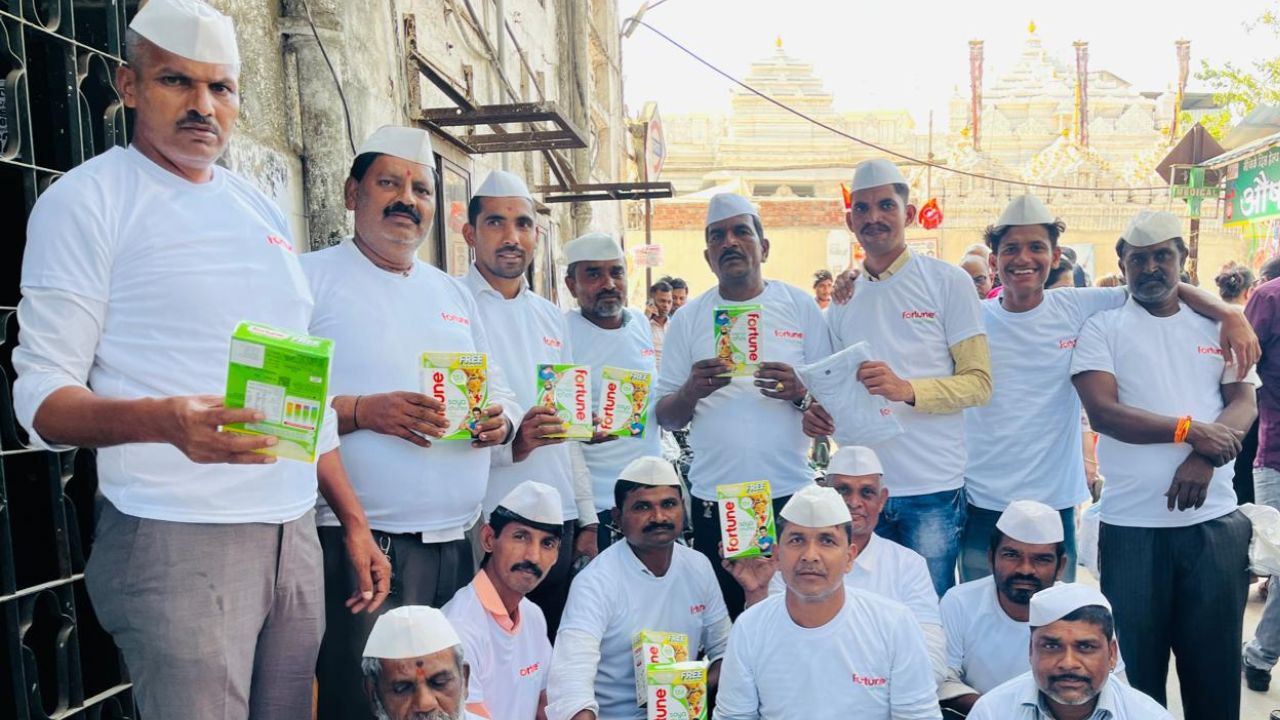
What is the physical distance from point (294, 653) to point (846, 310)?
2.82m

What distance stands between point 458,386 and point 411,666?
88 centimetres

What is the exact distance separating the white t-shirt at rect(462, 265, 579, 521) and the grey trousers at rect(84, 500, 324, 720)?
1640 mm

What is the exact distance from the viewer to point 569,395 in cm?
391

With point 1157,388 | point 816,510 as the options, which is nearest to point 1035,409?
point 1157,388

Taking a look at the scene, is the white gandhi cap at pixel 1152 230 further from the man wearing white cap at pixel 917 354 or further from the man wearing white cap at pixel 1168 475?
the man wearing white cap at pixel 917 354

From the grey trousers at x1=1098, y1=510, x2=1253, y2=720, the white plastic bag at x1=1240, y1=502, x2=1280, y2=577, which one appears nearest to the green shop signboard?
the white plastic bag at x1=1240, y1=502, x2=1280, y2=577

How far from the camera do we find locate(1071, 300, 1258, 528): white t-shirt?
3965 millimetres

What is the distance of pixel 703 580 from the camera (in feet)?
13.8

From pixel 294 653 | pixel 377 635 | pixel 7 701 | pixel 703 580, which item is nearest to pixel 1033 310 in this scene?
pixel 703 580

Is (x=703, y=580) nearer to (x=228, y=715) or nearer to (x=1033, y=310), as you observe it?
(x=1033, y=310)

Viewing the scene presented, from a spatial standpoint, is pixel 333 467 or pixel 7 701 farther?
pixel 7 701

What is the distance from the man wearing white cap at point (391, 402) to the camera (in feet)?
9.71

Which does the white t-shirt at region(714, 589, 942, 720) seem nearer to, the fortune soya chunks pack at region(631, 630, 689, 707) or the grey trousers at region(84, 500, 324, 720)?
the fortune soya chunks pack at region(631, 630, 689, 707)

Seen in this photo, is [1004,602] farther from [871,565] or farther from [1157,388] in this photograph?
[1157,388]
